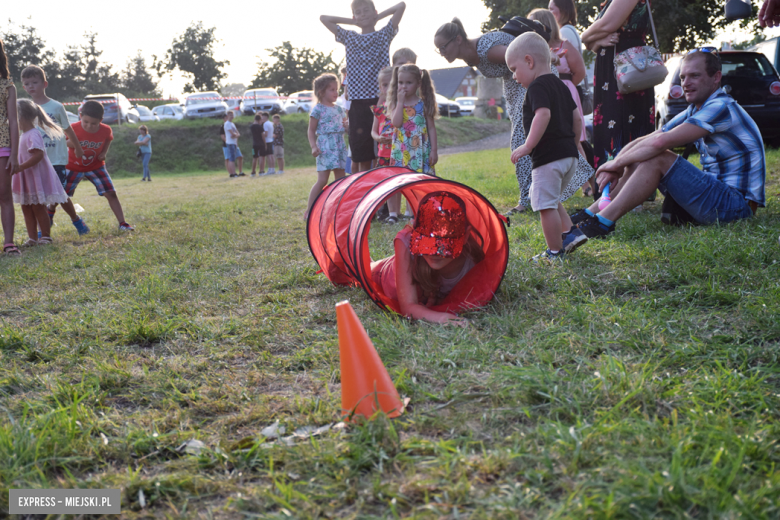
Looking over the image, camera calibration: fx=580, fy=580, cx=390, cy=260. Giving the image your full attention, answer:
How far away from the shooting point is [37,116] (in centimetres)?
583

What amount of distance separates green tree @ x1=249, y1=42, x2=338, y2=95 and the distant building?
1727cm

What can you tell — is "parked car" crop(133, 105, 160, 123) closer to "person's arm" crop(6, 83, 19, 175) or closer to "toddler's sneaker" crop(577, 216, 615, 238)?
"person's arm" crop(6, 83, 19, 175)

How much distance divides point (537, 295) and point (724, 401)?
1291 mm

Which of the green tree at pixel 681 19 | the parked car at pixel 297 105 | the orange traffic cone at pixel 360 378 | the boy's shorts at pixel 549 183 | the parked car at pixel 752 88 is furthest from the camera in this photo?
the parked car at pixel 297 105

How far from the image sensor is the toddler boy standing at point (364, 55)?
5926mm

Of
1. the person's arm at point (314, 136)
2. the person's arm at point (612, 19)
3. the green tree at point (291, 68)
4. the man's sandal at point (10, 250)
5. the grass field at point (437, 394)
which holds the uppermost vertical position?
the green tree at point (291, 68)

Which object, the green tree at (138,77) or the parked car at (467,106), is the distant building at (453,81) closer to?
the parked car at (467,106)

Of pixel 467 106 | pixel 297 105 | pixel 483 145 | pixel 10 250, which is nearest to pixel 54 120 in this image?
pixel 10 250

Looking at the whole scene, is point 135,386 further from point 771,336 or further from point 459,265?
point 771,336

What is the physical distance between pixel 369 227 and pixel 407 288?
28.6 inches

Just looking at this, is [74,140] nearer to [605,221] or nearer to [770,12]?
[605,221]

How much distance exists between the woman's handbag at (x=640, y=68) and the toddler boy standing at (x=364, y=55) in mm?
2368

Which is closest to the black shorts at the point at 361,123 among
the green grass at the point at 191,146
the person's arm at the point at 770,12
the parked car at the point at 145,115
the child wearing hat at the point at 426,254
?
the child wearing hat at the point at 426,254

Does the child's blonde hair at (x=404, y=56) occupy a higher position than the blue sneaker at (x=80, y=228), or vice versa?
the child's blonde hair at (x=404, y=56)
